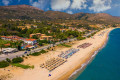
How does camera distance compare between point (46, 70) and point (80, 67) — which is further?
point (80, 67)

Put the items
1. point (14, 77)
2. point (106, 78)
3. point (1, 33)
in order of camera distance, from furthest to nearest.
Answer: point (1, 33) → point (106, 78) → point (14, 77)

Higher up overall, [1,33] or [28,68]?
[1,33]

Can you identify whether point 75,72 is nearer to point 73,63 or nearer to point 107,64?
point 73,63

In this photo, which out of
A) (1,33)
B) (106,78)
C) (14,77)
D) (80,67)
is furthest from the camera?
(1,33)

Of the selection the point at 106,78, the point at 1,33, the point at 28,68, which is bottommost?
the point at 106,78

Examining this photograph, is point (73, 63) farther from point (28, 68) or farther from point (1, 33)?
point (1, 33)

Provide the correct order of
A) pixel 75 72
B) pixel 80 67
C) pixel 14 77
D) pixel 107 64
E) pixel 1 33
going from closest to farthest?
pixel 14 77 < pixel 75 72 < pixel 80 67 < pixel 107 64 < pixel 1 33

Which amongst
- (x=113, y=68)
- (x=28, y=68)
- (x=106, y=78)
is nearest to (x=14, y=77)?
(x=28, y=68)

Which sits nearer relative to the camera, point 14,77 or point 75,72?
point 14,77

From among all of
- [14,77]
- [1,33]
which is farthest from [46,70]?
[1,33]
